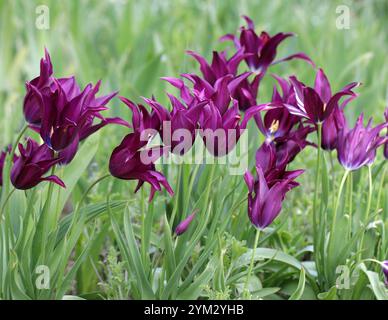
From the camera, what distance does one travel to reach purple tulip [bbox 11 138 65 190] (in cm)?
132

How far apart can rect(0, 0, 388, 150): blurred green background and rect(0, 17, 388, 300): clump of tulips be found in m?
0.93

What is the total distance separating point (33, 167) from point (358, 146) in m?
0.65

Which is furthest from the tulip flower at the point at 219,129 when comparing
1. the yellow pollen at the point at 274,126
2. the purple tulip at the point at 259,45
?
the purple tulip at the point at 259,45

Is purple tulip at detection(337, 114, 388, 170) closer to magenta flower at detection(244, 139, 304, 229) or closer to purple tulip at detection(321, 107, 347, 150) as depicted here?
purple tulip at detection(321, 107, 347, 150)

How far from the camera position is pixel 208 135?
135 centimetres

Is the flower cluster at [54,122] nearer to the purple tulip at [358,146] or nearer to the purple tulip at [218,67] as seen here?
the purple tulip at [218,67]

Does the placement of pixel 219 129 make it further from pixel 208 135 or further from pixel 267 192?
pixel 267 192

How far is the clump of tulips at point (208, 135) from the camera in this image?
1315 millimetres

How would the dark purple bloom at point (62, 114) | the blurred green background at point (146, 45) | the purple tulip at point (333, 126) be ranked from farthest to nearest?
the blurred green background at point (146, 45), the purple tulip at point (333, 126), the dark purple bloom at point (62, 114)

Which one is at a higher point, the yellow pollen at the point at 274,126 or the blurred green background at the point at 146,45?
the blurred green background at the point at 146,45

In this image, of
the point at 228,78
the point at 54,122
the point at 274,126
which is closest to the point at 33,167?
the point at 54,122

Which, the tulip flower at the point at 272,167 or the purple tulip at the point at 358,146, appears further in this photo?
the purple tulip at the point at 358,146

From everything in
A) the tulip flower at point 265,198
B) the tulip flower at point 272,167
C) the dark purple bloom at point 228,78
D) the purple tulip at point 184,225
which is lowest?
the purple tulip at point 184,225
